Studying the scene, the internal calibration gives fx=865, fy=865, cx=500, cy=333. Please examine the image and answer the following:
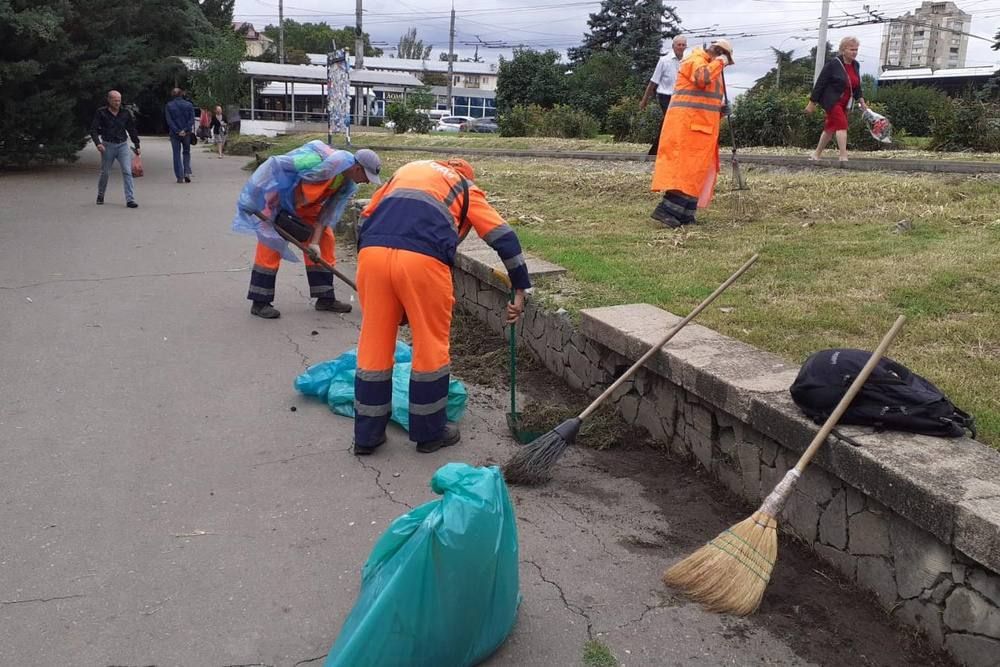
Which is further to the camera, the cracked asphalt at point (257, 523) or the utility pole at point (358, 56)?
the utility pole at point (358, 56)

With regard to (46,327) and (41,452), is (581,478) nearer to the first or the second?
(41,452)

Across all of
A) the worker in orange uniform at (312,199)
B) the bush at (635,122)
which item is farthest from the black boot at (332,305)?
the bush at (635,122)

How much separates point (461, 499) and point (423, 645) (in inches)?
17.8

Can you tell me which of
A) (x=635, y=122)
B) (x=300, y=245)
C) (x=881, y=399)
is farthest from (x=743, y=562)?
(x=635, y=122)

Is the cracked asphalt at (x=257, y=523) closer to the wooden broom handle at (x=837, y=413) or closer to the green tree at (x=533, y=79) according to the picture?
the wooden broom handle at (x=837, y=413)

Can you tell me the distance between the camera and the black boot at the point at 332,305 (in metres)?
7.51

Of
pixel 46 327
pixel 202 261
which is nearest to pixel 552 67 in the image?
pixel 202 261

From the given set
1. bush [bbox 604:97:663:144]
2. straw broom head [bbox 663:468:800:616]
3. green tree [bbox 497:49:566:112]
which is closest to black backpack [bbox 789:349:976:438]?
straw broom head [bbox 663:468:800:616]

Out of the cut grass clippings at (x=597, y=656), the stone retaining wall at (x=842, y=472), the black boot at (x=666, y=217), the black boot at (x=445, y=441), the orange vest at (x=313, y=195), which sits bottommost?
the cut grass clippings at (x=597, y=656)

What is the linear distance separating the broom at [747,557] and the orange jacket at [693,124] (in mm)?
5244

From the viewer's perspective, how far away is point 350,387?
206 inches

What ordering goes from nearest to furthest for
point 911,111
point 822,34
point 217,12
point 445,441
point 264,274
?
1. point 445,441
2. point 264,274
3. point 911,111
4. point 822,34
5. point 217,12

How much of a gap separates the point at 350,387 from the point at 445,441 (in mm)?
871

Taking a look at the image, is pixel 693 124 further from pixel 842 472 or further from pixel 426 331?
pixel 842 472
